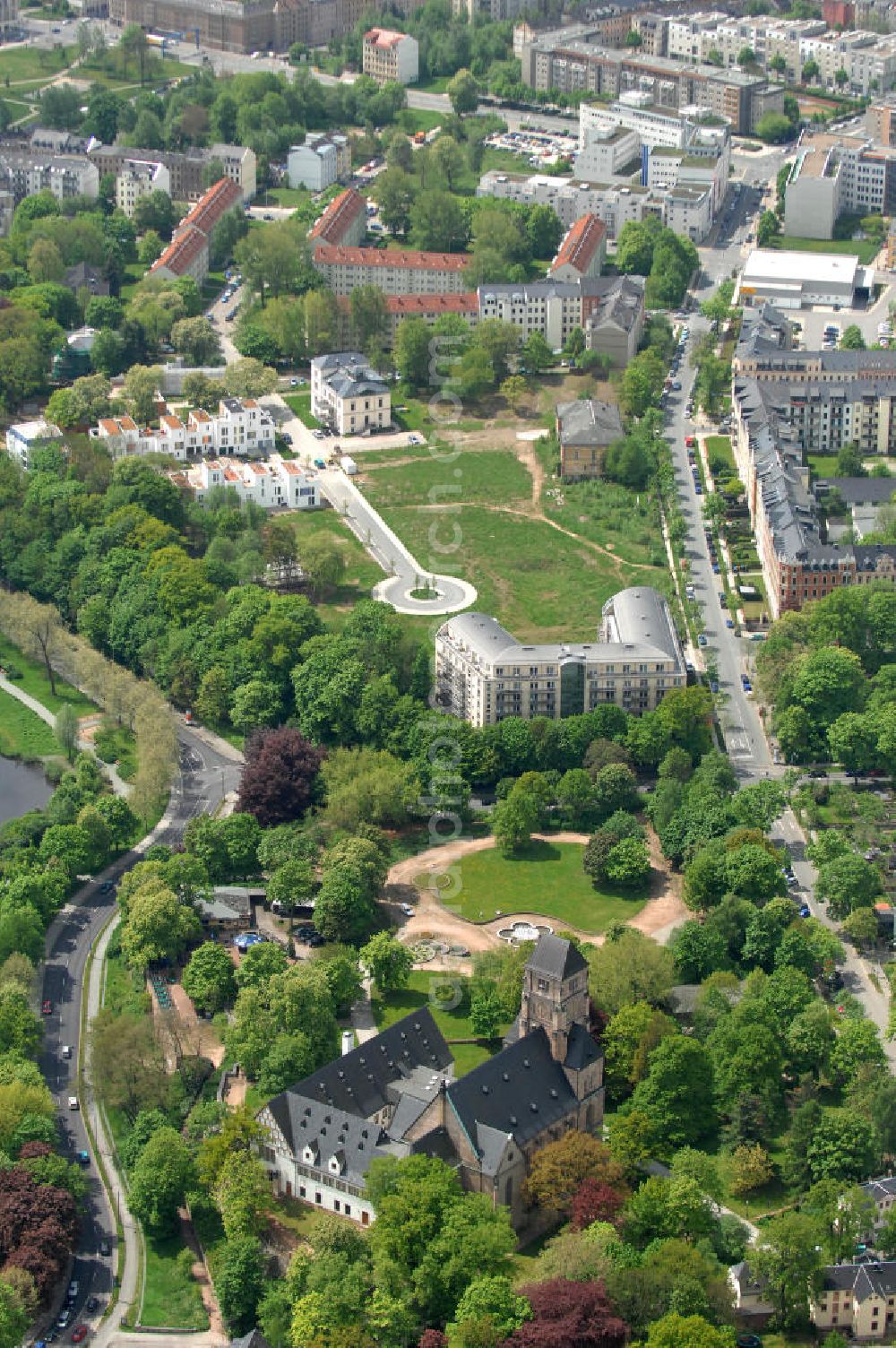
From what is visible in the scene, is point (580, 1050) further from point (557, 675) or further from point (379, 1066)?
point (557, 675)

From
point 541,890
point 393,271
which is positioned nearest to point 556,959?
point 541,890

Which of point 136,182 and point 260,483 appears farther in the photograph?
point 136,182

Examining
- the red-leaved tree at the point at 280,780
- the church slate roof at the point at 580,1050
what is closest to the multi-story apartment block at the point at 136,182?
the red-leaved tree at the point at 280,780

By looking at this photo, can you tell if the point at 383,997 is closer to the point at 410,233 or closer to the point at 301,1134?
the point at 301,1134

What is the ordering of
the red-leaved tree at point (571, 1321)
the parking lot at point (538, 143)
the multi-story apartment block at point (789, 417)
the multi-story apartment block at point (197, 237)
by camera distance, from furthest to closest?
the parking lot at point (538, 143)
the multi-story apartment block at point (197, 237)
the multi-story apartment block at point (789, 417)
the red-leaved tree at point (571, 1321)

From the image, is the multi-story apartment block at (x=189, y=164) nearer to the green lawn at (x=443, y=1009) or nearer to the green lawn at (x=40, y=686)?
the green lawn at (x=40, y=686)

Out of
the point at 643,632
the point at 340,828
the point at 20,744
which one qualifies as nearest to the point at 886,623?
the point at 643,632
